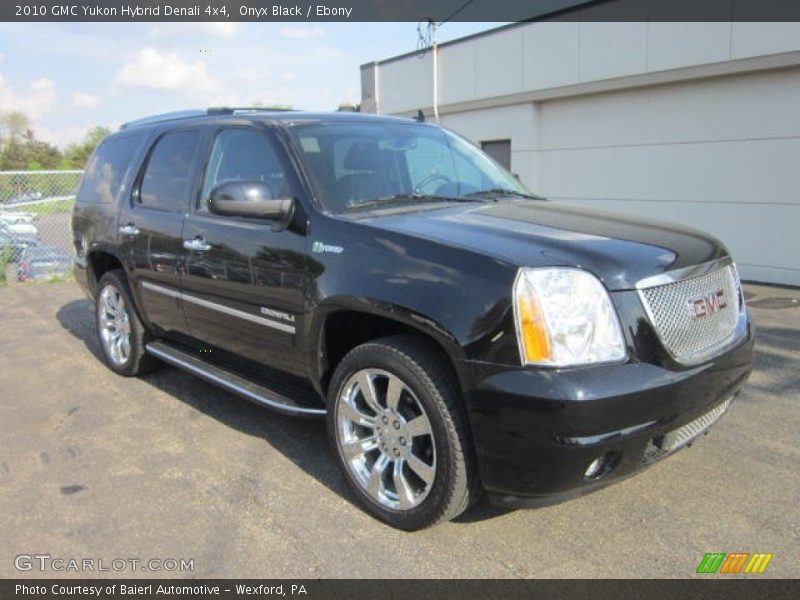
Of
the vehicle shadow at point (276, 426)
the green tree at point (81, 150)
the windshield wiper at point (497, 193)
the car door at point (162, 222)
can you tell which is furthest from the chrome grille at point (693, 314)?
the green tree at point (81, 150)

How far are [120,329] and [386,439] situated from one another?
129 inches

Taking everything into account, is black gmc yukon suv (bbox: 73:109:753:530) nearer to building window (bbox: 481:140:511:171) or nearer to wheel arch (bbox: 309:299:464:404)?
wheel arch (bbox: 309:299:464:404)

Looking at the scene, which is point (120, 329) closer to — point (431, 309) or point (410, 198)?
point (410, 198)

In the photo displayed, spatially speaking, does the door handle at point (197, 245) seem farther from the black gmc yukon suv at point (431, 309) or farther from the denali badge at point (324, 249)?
the denali badge at point (324, 249)

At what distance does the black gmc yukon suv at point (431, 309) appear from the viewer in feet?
8.64

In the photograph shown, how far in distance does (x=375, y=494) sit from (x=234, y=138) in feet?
7.77

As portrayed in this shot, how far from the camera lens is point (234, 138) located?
13.8ft

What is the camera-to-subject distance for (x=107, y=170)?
5.71 metres

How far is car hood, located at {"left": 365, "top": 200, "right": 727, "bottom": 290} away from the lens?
2.76 metres

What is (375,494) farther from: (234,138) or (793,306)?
(793,306)

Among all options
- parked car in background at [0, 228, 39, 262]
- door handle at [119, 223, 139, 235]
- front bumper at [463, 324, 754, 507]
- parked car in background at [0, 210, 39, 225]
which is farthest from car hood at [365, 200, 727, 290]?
parked car in background at [0, 210, 39, 225]

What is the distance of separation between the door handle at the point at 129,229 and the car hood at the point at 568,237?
7.67ft
